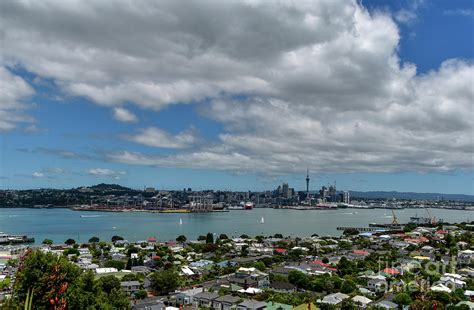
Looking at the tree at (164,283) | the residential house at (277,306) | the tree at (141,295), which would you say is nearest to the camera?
the residential house at (277,306)

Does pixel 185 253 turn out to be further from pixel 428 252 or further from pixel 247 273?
pixel 428 252

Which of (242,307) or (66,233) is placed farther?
(66,233)

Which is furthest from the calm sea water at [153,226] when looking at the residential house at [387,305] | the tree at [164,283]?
the residential house at [387,305]

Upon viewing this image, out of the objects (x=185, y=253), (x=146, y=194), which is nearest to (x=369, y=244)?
(x=185, y=253)

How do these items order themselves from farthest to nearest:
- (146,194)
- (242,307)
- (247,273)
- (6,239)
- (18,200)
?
(146,194)
(18,200)
(6,239)
(247,273)
(242,307)

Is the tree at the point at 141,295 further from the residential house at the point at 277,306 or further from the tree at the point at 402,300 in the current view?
the tree at the point at 402,300

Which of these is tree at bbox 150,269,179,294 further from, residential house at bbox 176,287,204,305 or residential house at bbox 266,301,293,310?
residential house at bbox 266,301,293,310

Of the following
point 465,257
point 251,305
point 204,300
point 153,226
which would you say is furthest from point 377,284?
point 153,226

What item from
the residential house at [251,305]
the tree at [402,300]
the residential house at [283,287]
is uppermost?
the tree at [402,300]

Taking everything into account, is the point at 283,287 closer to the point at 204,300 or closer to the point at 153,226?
the point at 204,300

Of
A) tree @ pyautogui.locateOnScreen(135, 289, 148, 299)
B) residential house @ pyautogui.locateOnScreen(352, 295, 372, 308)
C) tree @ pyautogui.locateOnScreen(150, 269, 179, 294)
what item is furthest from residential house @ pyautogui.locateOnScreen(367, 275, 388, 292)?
tree @ pyautogui.locateOnScreen(135, 289, 148, 299)

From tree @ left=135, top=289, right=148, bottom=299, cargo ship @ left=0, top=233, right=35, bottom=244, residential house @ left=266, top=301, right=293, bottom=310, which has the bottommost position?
cargo ship @ left=0, top=233, right=35, bottom=244
